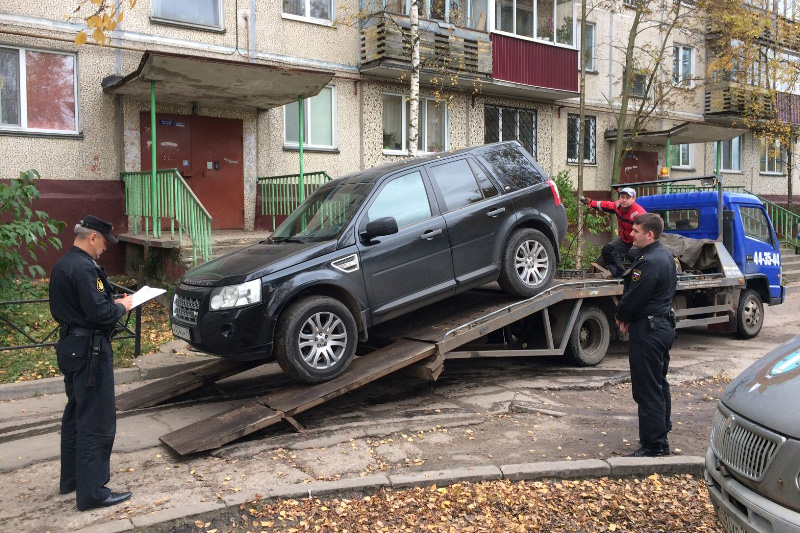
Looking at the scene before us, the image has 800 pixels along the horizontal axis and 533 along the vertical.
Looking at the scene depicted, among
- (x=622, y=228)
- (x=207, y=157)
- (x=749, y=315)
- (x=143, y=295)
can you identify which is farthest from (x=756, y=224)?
(x=207, y=157)

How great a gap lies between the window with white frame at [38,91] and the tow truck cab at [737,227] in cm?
1054

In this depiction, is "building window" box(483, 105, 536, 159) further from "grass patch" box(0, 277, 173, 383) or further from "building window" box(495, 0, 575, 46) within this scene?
"grass patch" box(0, 277, 173, 383)

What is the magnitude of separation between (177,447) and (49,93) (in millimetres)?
9739

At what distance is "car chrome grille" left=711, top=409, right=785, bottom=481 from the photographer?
3.11 metres

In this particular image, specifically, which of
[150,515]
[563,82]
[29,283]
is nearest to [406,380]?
[150,515]

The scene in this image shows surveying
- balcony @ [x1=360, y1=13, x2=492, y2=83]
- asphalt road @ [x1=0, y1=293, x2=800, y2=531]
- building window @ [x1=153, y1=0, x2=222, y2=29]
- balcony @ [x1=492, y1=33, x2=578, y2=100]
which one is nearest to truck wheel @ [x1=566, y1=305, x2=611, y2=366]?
asphalt road @ [x1=0, y1=293, x2=800, y2=531]

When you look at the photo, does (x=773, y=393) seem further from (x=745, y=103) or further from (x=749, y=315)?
(x=745, y=103)

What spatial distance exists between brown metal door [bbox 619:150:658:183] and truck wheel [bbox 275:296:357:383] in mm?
18302

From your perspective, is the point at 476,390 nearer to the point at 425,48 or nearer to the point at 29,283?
the point at 29,283

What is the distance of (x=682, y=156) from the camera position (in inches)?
955

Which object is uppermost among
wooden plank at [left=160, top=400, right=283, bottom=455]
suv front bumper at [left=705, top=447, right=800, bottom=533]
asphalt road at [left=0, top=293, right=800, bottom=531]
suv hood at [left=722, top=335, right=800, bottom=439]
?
suv hood at [left=722, top=335, right=800, bottom=439]

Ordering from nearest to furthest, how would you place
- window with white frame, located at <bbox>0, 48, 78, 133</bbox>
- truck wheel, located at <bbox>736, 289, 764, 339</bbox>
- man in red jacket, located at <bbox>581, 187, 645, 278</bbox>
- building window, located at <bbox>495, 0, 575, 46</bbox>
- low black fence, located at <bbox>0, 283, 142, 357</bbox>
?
1. low black fence, located at <bbox>0, 283, 142, 357</bbox>
2. man in red jacket, located at <bbox>581, 187, 645, 278</bbox>
3. truck wheel, located at <bbox>736, 289, 764, 339</bbox>
4. window with white frame, located at <bbox>0, 48, 78, 133</bbox>
5. building window, located at <bbox>495, 0, 575, 46</bbox>

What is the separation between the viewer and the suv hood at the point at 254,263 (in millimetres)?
5953

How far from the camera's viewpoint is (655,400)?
5.34 m
